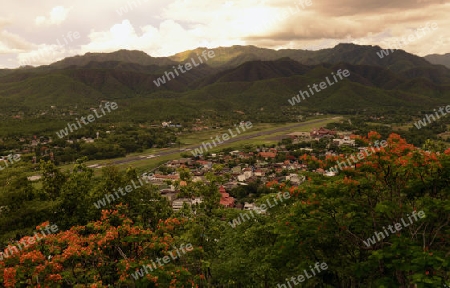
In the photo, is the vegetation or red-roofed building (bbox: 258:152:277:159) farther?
red-roofed building (bbox: 258:152:277:159)

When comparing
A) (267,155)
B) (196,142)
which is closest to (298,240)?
(267,155)

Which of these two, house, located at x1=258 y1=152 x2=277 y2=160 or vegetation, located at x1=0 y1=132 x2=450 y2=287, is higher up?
vegetation, located at x1=0 y1=132 x2=450 y2=287

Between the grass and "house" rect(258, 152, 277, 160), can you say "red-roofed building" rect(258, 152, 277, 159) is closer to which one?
"house" rect(258, 152, 277, 160)

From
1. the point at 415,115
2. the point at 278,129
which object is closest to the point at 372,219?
the point at 278,129

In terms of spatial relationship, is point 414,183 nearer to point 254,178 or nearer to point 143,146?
point 254,178

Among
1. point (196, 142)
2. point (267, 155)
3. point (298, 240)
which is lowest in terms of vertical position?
point (267, 155)

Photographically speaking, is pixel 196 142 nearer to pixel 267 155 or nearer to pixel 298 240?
pixel 267 155

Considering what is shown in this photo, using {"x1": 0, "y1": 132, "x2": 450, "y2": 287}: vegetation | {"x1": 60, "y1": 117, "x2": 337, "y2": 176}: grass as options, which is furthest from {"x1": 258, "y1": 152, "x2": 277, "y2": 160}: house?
{"x1": 0, "y1": 132, "x2": 450, "y2": 287}: vegetation

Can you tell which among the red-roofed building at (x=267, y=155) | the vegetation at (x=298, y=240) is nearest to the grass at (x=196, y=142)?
the red-roofed building at (x=267, y=155)

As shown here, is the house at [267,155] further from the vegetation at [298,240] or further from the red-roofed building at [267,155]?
the vegetation at [298,240]

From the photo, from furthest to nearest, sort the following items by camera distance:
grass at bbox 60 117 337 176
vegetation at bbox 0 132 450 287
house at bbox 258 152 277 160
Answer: house at bbox 258 152 277 160
grass at bbox 60 117 337 176
vegetation at bbox 0 132 450 287

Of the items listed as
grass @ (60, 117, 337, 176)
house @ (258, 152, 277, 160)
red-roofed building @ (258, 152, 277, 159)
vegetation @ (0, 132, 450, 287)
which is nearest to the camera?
vegetation @ (0, 132, 450, 287)
